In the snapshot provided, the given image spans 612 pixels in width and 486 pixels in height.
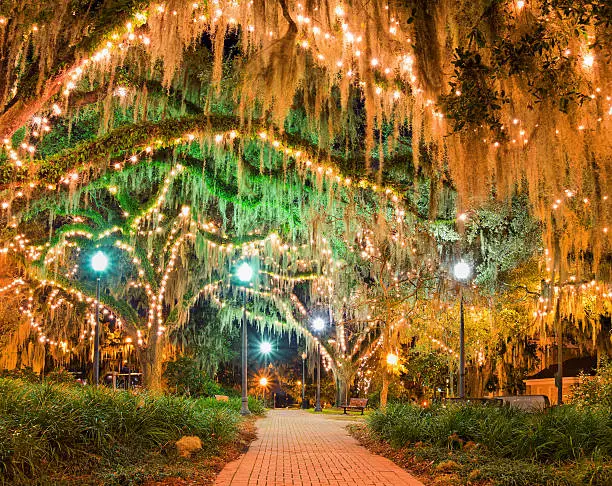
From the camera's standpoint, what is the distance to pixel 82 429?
24.3 feet

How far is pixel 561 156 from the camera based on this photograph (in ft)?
25.0

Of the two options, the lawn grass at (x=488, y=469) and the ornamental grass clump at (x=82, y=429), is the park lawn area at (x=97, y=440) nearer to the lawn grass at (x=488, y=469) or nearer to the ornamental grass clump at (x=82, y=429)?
the ornamental grass clump at (x=82, y=429)

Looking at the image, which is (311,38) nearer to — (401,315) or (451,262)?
(451,262)

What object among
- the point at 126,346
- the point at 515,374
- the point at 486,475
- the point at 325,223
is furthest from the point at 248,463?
the point at 515,374

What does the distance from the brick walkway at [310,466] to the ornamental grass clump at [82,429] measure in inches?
42.3

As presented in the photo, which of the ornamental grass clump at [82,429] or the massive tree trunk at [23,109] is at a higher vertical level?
the massive tree trunk at [23,109]

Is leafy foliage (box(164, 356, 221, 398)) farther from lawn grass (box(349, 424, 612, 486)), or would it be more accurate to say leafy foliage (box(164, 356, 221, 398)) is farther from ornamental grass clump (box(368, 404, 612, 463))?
lawn grass (box(349, 424, 612, 486))

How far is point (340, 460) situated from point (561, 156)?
5.42m

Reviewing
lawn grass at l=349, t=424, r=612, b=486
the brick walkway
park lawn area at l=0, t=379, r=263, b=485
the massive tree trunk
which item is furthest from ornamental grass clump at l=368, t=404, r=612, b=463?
the massive tree trunk

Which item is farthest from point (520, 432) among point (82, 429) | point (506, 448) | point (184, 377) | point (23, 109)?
point (184, 377)

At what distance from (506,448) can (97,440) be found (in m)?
5.15

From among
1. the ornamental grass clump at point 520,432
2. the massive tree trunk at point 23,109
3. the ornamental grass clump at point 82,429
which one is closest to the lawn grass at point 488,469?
the ornamental grass clump at point 520,432

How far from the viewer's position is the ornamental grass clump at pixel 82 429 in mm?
6223

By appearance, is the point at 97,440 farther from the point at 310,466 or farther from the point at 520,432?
the point at 520,432
